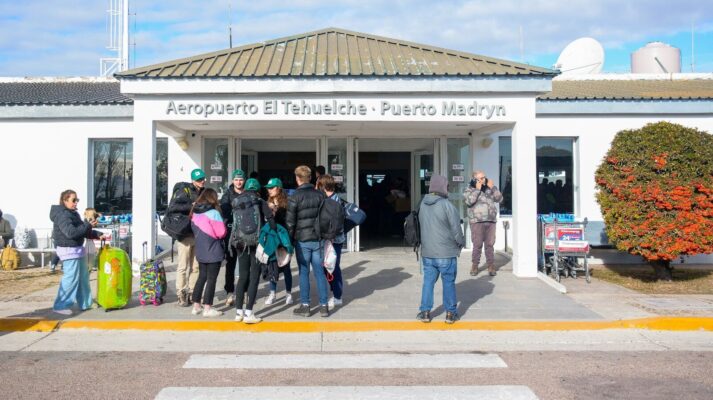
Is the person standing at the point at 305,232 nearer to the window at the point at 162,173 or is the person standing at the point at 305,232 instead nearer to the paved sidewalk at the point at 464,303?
the paved sidewalk at the point at 464,303

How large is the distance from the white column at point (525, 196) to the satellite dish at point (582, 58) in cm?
A: 889

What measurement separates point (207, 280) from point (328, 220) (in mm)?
1708

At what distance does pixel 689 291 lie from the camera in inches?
416

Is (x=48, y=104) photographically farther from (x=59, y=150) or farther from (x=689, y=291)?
(x=689, y=291)

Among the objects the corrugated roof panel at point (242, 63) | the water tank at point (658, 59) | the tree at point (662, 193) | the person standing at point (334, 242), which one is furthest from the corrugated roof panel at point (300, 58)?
the water tank at point (658, 59)

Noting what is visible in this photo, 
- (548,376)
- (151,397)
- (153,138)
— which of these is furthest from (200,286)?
(548,376)

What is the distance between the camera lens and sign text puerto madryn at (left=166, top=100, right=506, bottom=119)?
10.2m

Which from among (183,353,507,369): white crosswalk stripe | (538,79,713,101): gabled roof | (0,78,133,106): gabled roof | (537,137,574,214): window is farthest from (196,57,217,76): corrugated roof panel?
(537,137,574,214): window

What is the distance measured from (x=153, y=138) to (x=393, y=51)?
4.68 meters

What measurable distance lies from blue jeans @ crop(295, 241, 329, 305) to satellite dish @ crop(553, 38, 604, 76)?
13.1 m

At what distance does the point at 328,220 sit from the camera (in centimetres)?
778

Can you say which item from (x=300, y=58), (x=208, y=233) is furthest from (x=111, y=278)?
(x=300, y=58)

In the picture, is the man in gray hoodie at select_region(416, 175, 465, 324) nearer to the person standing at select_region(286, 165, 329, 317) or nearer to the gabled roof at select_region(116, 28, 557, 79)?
the person standing at select_region(286, 165, 329, 317)

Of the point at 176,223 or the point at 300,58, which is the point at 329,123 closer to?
the point at 300,58
